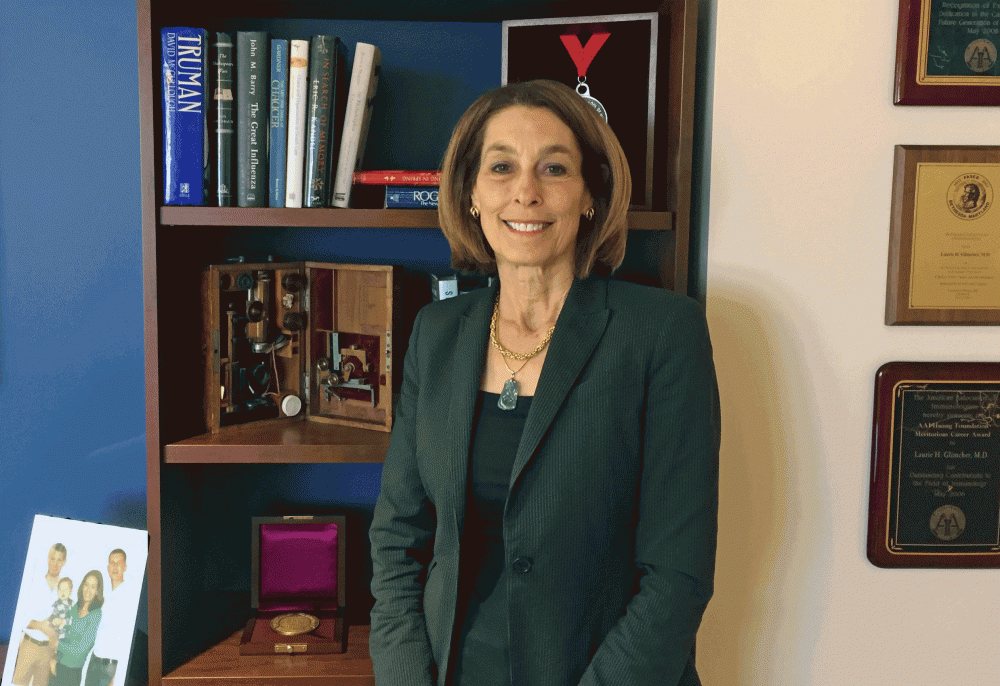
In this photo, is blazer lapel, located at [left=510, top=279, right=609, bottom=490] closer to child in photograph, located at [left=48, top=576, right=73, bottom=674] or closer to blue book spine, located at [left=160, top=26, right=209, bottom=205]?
blue book spine, located at [left=160, top=26, right=209, bottom=205]

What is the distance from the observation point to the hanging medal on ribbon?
4.64 feet

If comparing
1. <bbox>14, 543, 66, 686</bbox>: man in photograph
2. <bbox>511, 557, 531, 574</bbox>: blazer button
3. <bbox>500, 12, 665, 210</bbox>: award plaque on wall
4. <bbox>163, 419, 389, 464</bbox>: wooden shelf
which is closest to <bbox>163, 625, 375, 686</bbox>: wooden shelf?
<bbox>14, 543, 66, 686</bbox>: man in photograph

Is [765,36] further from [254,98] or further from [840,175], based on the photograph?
[254,98]

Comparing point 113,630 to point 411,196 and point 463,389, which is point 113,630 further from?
point 411,196

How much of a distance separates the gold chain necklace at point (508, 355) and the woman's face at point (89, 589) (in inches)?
34.9

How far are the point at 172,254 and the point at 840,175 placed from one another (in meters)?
1.20

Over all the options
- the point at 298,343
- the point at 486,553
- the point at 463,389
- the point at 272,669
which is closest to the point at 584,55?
the point at 463,389

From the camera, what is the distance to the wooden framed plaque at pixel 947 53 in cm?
129

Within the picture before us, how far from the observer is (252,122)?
1.39m

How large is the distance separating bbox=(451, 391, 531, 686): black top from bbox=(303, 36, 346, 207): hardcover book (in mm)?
534

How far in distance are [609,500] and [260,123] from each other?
0.90 metres

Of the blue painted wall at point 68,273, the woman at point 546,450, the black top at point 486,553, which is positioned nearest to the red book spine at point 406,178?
the woman at point 546,450

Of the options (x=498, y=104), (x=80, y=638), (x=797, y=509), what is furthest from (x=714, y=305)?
(x=80, y=638)

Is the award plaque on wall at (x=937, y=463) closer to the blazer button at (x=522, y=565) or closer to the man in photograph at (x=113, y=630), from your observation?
the blazer button at (x=522, y=565)
